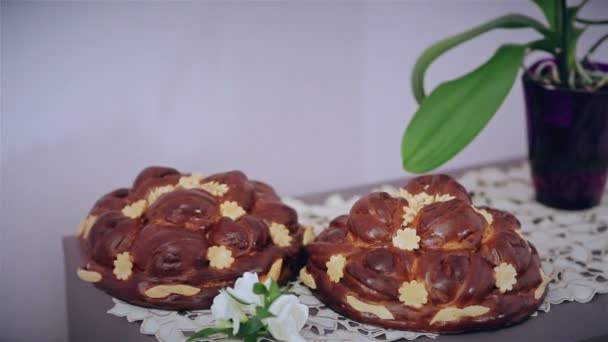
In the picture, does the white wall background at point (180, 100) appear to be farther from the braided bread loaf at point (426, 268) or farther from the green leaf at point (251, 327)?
the green leaf at point (251, 327)

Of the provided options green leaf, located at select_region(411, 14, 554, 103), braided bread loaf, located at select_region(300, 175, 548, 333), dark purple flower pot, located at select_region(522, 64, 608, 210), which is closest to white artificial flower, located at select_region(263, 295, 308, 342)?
braided bread loaf, located at select_region(300, 175, 548, 333)

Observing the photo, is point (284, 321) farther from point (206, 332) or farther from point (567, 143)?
point (567, 143)

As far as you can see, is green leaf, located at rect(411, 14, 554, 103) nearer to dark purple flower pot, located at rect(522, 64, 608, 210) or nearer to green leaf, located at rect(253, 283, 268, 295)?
dark purple flower pot, located at rect(522, 64, 608, 210)

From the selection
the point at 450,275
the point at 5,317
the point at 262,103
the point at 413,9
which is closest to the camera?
the point at 450,275

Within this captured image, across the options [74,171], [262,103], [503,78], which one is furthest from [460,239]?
[74,171]

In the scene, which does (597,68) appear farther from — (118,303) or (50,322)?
(50,322)

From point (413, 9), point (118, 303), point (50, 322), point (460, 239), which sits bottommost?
point (50, 322)

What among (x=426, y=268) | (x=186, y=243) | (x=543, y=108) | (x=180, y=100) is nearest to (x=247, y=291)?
(x=186, y=243)
